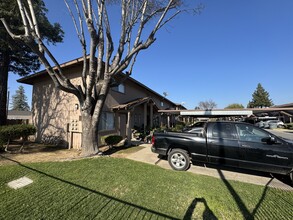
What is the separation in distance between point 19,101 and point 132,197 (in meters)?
76.3

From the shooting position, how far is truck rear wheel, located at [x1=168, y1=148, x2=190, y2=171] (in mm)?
5887

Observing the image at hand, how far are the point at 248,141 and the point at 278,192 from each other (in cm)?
155

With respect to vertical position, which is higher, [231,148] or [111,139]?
[231,148]

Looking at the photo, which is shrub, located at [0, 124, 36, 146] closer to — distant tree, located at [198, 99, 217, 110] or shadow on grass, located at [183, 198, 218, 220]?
shadow on grass, located at [183, 198, 218, 220]

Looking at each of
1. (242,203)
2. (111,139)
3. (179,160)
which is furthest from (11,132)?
(242,203)

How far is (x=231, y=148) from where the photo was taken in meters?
5.39

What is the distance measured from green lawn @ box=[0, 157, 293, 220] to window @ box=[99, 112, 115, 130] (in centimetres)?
536

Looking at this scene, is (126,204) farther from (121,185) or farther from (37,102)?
(37,102)

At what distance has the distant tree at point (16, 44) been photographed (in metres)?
10.4

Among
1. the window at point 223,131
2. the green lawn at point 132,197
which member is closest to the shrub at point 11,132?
the green lawn at point 132,197

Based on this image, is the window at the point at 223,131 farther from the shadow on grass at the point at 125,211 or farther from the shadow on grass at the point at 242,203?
the shadow on grass at the point at 125,211

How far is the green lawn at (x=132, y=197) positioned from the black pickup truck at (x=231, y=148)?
0.76m

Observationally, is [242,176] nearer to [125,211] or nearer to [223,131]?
[223,131]

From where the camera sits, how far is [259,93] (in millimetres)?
59750
